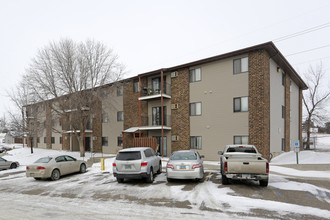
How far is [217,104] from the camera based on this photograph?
17.6 m

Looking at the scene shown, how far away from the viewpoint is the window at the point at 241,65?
16.4 metres

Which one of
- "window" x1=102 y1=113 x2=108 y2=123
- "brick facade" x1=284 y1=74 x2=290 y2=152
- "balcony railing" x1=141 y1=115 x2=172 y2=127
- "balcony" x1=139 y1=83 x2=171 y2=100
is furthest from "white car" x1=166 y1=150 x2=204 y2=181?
"window" x1=102 y1=113 x2=108 y2=123

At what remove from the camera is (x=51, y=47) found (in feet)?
70.7

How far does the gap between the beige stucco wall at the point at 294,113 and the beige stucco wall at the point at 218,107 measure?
31.9ft

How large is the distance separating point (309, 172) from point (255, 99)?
6.02 m

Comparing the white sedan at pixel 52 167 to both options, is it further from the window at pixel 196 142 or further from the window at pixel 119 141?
the window at pixel 119 141

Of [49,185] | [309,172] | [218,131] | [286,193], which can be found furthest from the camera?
[218,131]

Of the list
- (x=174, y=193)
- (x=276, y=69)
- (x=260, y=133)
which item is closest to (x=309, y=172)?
(x=260, y=133)

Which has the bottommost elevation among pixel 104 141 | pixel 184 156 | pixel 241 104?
pixel 104 141

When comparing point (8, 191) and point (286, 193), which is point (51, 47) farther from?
point (286, 193)

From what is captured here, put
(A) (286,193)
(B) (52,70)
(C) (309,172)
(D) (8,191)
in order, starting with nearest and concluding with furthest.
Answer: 1. (A) (286,193)
2. (D) (8,191)
3. (C) (309,172)
4. (B) (52,70)

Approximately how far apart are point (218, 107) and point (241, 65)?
379 cm

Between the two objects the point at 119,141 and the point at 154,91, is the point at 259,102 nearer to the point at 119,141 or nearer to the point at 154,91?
the point at 154,91

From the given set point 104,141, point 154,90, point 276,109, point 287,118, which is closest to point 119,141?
point 104,141
